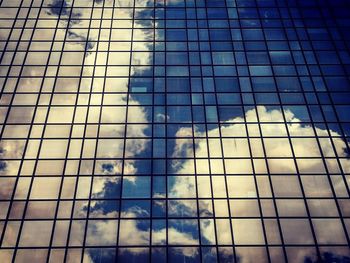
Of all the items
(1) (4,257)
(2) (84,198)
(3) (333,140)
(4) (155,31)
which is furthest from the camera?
(4) (155,31)

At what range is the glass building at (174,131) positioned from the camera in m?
31.9

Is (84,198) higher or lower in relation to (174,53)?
lower

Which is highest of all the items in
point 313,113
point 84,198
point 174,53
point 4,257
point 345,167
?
point 174,53

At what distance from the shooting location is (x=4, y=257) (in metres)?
30.6

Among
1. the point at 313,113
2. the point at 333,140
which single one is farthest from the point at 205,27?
the point at 333,140

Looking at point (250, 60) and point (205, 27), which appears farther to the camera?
point (205, 27)

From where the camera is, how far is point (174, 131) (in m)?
38.1

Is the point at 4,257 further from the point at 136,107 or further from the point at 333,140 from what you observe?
the point at 333,140

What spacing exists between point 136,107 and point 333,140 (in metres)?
20.9

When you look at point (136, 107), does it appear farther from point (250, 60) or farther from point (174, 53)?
point (250, 60)

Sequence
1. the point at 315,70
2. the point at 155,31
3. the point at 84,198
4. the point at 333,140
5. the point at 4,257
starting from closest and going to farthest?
the point at 4,257 → the point at 84,198 → the point at 333,140 → the point at 315,70 → the point at 155,31

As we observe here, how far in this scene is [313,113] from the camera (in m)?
39.3

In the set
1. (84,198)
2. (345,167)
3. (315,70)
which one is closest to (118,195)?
(84,198)

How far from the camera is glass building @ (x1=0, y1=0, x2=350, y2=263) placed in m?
31.9
